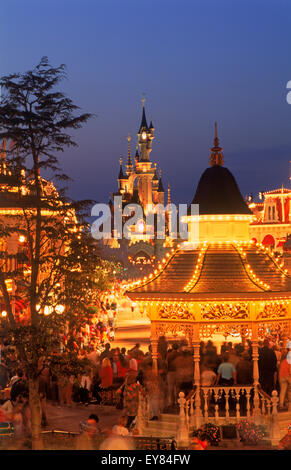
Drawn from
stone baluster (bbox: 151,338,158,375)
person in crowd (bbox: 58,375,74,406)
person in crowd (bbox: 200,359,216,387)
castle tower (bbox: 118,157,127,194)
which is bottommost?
person in crowd (bbox: 58,375,74,406)

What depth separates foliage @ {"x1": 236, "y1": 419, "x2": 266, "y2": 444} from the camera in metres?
16.2

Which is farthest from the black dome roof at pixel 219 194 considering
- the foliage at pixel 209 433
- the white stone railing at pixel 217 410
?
the foliage at pixel 209 433

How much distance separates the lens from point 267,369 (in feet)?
59.9

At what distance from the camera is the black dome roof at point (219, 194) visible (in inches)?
717

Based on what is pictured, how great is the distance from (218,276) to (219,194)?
185 cm

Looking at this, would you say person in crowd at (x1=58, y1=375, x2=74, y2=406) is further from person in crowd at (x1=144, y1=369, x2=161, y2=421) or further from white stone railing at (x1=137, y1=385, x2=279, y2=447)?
white stone railing at (x1=137, y1=385, x2=279, y2=447)

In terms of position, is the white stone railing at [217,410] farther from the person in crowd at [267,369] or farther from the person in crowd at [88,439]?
the person in crowd at [88,439]

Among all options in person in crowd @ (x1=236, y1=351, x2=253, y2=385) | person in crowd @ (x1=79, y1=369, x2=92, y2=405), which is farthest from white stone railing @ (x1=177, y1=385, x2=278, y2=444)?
person in crowd @ (x1=79, y1=369, x2=92, y2=405)

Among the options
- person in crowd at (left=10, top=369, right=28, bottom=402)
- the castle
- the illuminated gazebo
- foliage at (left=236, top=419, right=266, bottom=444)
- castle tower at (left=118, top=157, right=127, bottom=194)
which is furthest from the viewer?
castle tower at (left=118, top=157, right=127, bottom=194)

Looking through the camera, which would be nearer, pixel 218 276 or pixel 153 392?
pixel 218 276

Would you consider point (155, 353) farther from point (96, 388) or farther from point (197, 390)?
point (96, 388)

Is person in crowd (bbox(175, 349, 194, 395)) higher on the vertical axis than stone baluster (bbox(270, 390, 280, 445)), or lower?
higher

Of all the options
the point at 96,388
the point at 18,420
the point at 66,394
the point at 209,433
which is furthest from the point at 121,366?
the point at 18,420

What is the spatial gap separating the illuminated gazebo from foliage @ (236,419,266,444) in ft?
3.56
